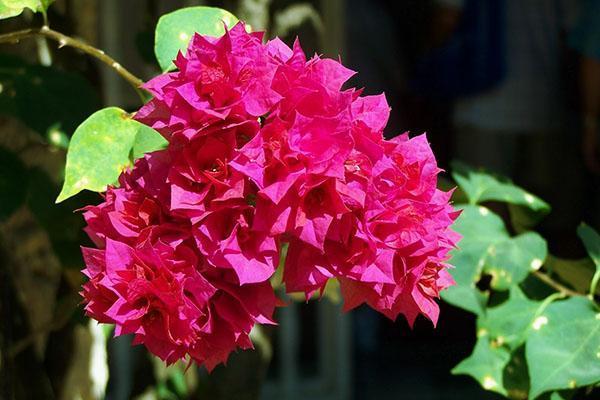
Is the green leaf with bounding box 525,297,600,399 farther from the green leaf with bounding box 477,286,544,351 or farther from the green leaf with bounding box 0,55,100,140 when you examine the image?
the green leaf with bounding box 0,55,100,140

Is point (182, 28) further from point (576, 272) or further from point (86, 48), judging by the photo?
point (576, 272)

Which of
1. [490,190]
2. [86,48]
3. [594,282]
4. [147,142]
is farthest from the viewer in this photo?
[490,190]

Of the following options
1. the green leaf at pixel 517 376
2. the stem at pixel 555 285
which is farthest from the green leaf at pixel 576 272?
the green leaf at pixel 517 376

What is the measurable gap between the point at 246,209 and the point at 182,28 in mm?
343

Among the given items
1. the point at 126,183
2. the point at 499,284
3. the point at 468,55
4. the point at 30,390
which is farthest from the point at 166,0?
the point at 126,183

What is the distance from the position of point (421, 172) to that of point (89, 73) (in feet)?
2.69

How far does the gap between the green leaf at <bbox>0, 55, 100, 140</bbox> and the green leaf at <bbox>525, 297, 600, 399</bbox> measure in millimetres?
653

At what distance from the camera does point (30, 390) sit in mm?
1673

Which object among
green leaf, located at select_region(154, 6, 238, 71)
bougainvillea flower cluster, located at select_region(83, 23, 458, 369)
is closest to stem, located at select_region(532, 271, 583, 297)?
bougainvillea flower cluster, located at select_region(83, 23, 458, 369)

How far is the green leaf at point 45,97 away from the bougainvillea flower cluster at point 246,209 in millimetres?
413

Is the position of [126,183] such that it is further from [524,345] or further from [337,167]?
[524,345]

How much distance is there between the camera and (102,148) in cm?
111

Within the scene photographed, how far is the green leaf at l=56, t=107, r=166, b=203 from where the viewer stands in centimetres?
109

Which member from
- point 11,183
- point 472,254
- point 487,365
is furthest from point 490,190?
point 11,183
